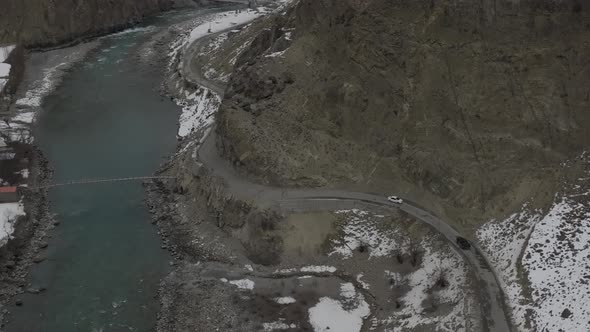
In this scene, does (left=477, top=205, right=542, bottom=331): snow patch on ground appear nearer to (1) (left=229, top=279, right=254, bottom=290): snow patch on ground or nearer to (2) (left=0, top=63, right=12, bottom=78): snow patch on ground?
(1) (left=229, top=279, right=254, bottom=290): snow patch on ground

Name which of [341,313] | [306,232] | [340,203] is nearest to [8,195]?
[306,232]

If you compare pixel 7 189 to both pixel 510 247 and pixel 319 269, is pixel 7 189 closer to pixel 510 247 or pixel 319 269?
pixel 319 269

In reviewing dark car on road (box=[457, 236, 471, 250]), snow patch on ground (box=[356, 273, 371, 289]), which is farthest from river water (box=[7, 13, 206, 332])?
dark car on road (box=[457, 236, 471, 250])

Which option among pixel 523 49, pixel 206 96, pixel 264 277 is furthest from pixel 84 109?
pixel 523 49

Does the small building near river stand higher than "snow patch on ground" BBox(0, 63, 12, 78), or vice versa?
"snow patch on ground" BBox(0, 63, 12, 78)

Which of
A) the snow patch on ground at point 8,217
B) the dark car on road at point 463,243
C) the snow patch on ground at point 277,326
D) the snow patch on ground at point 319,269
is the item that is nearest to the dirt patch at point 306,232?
the snow patch on ground at point 319,269
